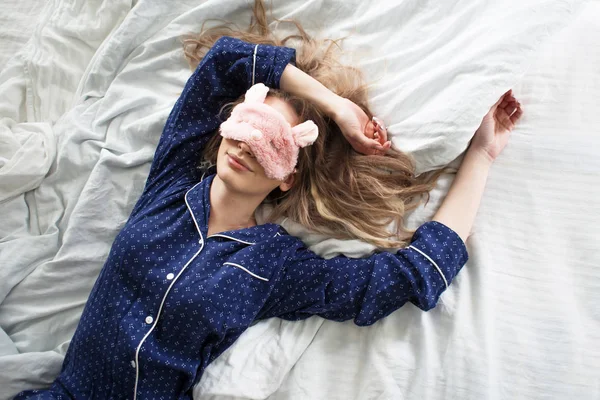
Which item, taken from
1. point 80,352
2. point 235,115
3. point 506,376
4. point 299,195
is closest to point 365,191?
point 299,195

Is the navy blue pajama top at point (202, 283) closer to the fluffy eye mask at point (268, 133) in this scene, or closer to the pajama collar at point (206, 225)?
the pajama collar at point (206, 225)

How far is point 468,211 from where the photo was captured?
1.03 m

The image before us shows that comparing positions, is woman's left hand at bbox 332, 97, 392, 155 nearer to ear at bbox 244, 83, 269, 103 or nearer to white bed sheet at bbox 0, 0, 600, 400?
white bed sheet at bbox 0, 0, 600, 400

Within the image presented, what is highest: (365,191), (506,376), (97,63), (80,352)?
(97,63)

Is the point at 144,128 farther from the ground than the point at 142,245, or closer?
farther from the ground

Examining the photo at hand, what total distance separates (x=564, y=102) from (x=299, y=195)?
59cm

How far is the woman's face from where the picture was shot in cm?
96

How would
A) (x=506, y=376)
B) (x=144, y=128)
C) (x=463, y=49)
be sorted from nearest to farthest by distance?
1. (x=506, y=376)
2. (x=463, y=49)
3. (x=144, y=128)

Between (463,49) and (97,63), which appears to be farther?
(97,63)

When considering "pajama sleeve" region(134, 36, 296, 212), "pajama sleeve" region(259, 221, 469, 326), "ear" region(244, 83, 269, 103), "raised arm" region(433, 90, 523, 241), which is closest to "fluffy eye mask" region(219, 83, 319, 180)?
"ear" region(244, 83, 269, 103)

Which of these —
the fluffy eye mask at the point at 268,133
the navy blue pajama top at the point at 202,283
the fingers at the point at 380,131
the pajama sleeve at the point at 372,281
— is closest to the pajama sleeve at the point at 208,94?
the navy blue pajama top at the point at 202,283

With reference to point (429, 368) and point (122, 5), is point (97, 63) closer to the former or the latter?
point (122, 5)

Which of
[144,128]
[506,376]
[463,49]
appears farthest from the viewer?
[144,128]

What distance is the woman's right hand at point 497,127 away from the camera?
1.05 m
